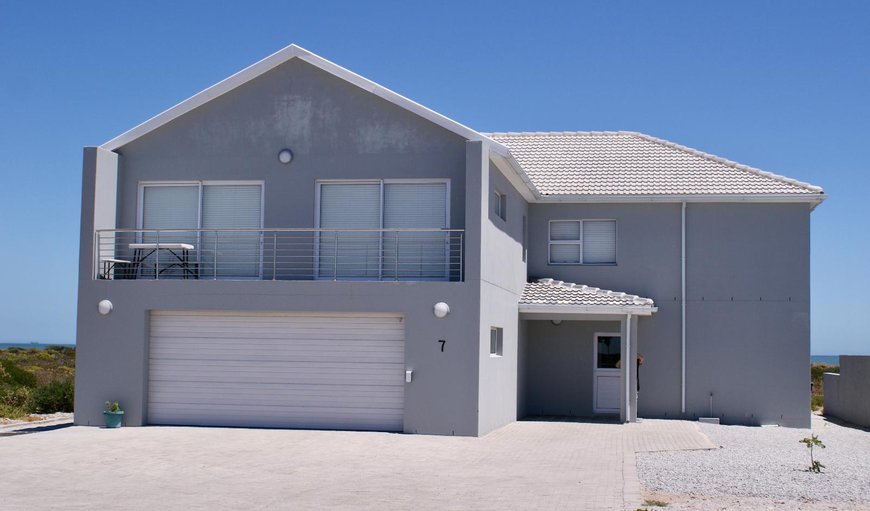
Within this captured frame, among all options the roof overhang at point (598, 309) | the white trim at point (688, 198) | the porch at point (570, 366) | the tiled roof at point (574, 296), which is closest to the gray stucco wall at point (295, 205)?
the roof overhang at point (598, 309)

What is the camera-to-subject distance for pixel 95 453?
15734 millimetres

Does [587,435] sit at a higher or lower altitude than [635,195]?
lower

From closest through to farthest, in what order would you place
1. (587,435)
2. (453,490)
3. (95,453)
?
1. (453,490)
2. (95,453)
3. (587,435)

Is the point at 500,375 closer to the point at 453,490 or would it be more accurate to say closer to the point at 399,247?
the point at 399,247

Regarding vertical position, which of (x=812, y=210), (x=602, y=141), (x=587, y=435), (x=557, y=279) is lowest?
(x=587, y=435)

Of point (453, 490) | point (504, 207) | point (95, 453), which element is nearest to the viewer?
Result: point (453, 490)

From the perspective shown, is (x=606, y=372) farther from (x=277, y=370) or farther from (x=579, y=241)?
(x=277, y=370)

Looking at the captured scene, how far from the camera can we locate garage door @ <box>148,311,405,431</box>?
19375mm

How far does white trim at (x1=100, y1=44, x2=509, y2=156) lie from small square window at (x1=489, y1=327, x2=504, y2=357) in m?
3.69

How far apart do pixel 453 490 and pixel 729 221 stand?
14.4 meters

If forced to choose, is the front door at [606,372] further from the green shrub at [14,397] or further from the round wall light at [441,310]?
the green shrub at [14,397]

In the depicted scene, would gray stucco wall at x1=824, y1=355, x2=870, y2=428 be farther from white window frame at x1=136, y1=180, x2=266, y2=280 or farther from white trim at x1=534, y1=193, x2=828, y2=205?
white window frame at x1=136, y1=180, x2=266, y2=280

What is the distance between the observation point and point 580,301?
22.5 meters

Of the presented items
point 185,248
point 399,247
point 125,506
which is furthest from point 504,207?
point 125,506
